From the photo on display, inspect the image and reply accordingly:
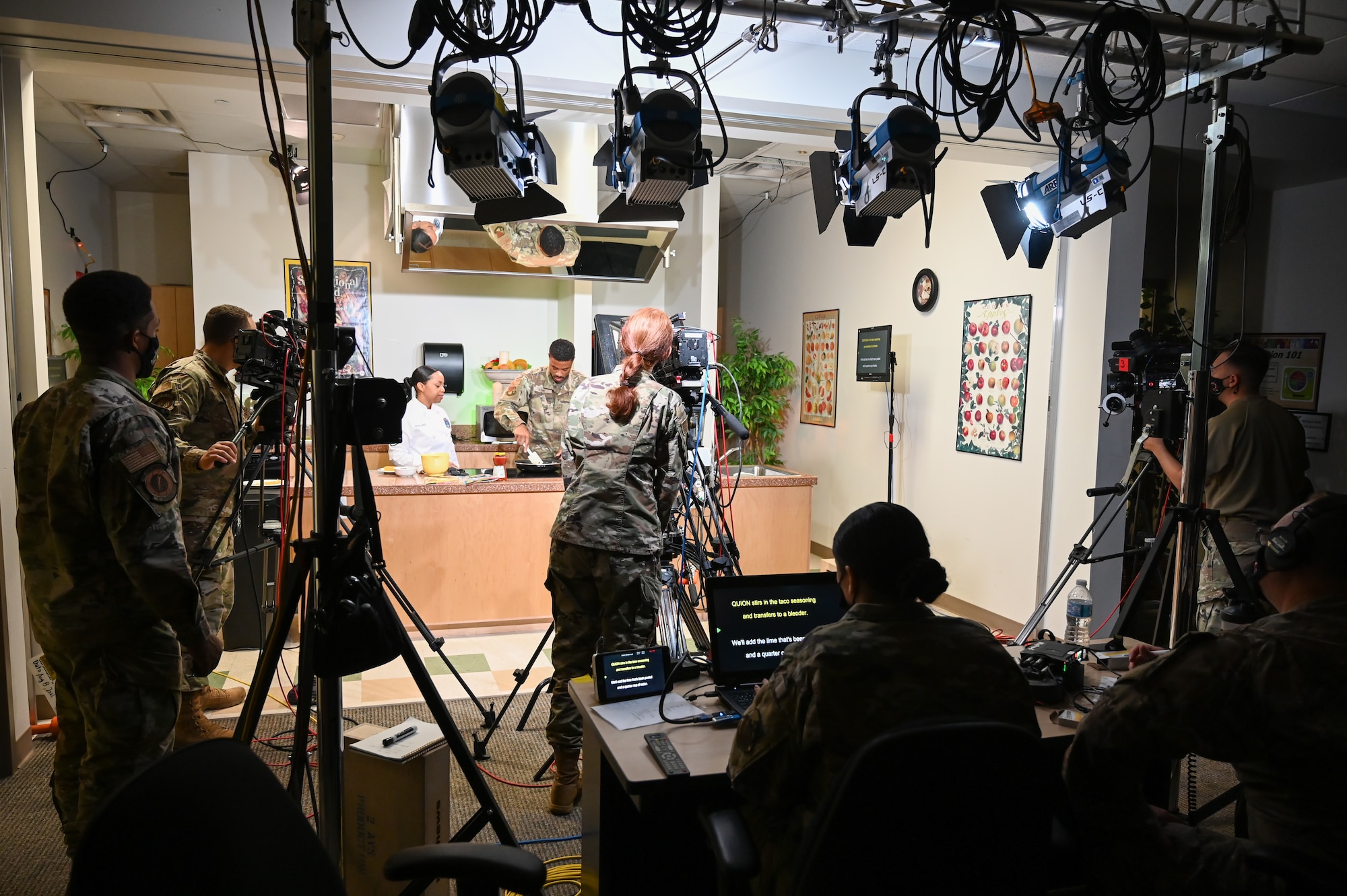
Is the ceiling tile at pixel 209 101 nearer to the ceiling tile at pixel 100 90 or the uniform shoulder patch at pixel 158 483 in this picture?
the ceiling tile at pixel 100 90

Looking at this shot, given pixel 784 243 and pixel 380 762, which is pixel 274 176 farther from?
pixel 380 762

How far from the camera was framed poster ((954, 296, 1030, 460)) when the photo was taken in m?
4.75

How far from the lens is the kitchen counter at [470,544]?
14.4 ft

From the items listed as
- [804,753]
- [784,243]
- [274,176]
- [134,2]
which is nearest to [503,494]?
[134,2]

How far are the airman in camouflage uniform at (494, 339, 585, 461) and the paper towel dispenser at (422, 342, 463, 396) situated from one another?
3.51ft

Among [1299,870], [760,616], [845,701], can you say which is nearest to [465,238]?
[760,616]

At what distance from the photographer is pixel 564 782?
272 cm

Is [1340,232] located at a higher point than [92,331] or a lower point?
higher

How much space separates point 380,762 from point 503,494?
2629mm

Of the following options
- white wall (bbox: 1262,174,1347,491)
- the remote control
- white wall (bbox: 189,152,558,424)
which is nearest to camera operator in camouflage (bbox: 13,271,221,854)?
the remote control

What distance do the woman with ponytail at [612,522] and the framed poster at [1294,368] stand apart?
3.74 m

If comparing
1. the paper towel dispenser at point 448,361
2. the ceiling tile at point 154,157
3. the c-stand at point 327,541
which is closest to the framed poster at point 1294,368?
the c-stand at point 327,541

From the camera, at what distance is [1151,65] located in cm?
248

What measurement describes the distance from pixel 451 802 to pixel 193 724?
50.1 inches
